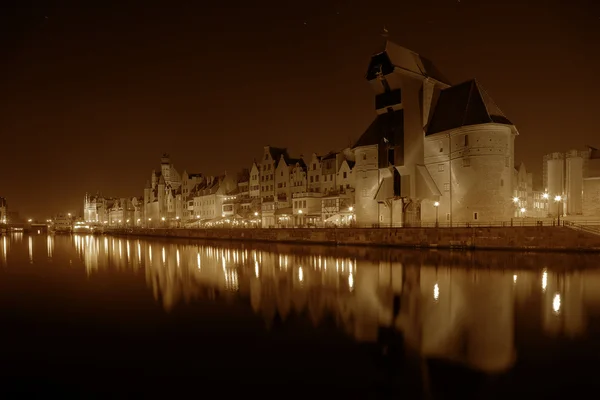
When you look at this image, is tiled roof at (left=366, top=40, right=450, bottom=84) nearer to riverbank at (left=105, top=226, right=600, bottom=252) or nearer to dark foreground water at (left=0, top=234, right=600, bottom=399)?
riverbank at (left=105, top=226, right=600, bottom=252)

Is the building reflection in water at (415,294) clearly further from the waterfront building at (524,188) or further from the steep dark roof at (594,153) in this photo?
the waterfront building at (524,188)

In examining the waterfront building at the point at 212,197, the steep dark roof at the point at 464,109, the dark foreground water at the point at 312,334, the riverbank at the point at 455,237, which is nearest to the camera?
the dark foreground water at the point at 312,334

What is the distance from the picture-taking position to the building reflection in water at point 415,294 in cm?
1235

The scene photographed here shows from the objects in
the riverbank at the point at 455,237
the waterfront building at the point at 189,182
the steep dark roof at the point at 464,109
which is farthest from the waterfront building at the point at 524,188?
the waterfront building at the point at 189,182

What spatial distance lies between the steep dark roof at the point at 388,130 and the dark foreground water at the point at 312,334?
Answer: 68.1 ft

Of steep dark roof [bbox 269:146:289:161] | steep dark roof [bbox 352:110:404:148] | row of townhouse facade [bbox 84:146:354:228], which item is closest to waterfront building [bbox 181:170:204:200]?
row of townhouse facade [bbox 84:146:354:228]

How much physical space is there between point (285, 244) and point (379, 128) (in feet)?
56.1

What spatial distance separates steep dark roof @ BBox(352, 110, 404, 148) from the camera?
42.7m

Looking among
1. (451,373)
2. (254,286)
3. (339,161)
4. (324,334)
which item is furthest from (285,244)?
(451,373)

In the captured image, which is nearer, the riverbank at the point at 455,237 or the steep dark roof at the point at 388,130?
the riverbank at the point at 455,237

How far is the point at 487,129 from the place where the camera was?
3812cm

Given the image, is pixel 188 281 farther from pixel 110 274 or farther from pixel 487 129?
pixel 487 129

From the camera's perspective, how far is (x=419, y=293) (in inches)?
730

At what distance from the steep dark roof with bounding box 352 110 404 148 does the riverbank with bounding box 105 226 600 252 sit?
10.1 meters
